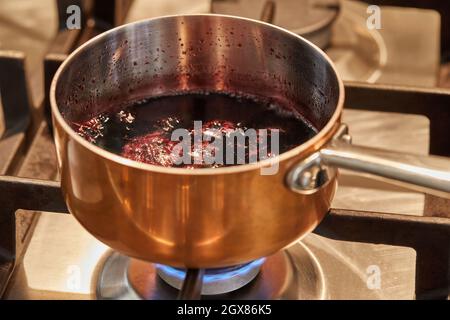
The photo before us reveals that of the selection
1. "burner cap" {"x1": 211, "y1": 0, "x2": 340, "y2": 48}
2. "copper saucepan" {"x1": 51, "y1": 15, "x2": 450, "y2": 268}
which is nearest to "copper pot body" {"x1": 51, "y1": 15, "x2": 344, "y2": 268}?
"copper saucepan" {"x1": 51, "y1": 15, "x2": 450, "y2": 268}

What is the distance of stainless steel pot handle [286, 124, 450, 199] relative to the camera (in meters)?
0.52

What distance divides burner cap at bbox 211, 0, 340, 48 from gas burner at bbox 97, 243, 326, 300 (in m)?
0.35

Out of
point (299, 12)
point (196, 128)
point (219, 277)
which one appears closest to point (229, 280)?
point (219, 277)

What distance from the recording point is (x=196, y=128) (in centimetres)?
68

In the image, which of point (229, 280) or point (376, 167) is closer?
point (376, 167)

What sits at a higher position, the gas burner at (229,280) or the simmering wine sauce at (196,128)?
the simmering wine sauce at (196,128)

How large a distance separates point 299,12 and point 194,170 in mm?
521

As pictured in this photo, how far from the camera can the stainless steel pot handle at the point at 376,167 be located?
1.71ft

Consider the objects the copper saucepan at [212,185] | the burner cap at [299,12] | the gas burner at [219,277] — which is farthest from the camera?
the burner cap at [299,12]

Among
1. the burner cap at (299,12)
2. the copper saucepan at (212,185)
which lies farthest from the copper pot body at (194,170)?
the burner cap at (299,12)

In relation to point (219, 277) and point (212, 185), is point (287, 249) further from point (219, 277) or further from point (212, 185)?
point (212, 185)

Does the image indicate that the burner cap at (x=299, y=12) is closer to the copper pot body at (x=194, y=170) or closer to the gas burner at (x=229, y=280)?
the copper pot body at (x=194, y=170)

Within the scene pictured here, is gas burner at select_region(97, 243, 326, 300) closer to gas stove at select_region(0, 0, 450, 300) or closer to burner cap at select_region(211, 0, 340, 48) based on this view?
gas stove at select_region(0, 0, 450, 300)

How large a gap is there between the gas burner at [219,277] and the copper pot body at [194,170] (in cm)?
8
